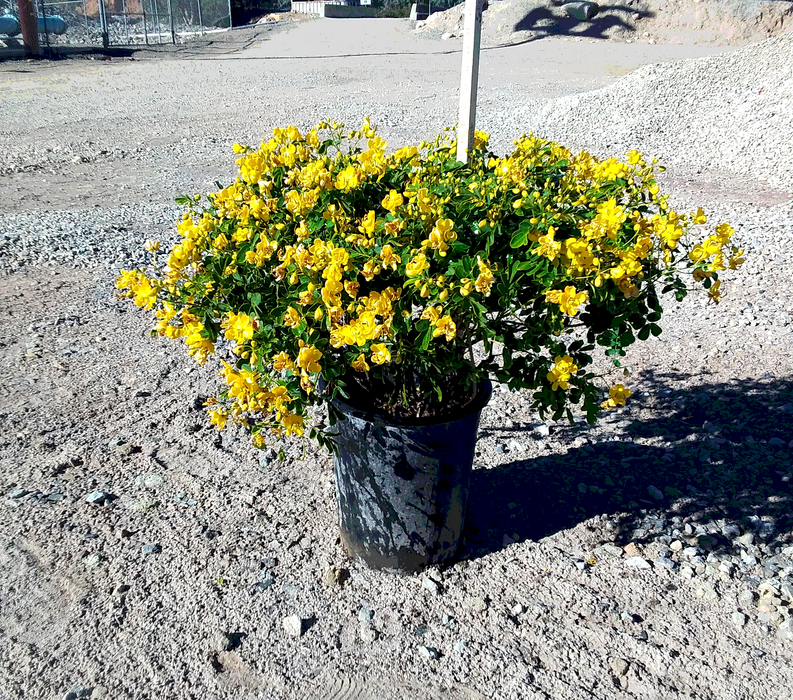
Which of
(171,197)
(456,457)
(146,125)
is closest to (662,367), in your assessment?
(456,457)

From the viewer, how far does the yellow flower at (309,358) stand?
1724 mm

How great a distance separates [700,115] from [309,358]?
31.6 feet

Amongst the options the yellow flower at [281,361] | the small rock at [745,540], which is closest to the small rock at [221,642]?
the yellow flower at [281,361]

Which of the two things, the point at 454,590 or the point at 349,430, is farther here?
the point at 454,590

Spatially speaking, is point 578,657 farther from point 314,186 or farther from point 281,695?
point 314,186

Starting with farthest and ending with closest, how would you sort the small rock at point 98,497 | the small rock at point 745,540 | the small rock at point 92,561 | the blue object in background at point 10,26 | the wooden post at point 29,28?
the blue object in background at point 10,26, the wooden post at point 29,28, the small rock at point 98,497, the small rock at point 745,540, the small rock at point 92,561

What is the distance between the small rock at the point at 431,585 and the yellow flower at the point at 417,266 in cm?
117

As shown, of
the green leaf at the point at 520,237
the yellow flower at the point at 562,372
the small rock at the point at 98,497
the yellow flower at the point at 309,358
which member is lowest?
the small rock at the point at 98,497

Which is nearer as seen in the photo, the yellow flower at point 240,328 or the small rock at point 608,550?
the yellow flower at point 240,328

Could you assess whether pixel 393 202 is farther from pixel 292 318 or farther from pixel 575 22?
pixel 575 22

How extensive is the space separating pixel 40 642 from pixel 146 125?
9329mm

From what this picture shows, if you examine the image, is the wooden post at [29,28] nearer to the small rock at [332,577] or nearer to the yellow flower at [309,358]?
the small rock at [332,577]

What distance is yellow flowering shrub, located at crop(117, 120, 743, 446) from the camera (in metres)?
1.80

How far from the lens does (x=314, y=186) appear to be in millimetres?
2109
